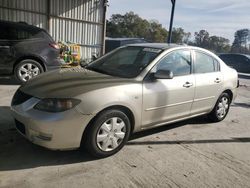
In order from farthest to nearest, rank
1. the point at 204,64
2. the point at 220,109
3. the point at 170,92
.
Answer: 1. the point at 220,109
2. the point at 204,64
3. the point at 170,92

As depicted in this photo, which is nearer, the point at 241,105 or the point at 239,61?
the point at 241,105

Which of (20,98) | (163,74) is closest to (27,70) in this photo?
(20,98)

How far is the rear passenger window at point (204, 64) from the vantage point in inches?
221

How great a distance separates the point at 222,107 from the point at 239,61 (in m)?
16.3

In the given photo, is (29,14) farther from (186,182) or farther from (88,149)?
(186,182)

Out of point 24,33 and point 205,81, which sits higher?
point 24,33

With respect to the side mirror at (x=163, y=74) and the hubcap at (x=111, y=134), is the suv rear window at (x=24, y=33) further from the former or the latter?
the hubcap at (x=111, y=134)

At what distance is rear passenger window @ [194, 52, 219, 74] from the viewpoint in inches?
221

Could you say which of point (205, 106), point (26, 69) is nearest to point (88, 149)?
point (205, 106)

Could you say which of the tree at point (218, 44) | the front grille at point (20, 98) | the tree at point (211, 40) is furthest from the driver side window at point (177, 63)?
the tree at point (218, 44)

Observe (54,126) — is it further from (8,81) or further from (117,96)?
(8,81)

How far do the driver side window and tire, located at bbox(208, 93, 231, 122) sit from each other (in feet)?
4.17

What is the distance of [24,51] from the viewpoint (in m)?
8.36

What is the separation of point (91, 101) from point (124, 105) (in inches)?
21.1
